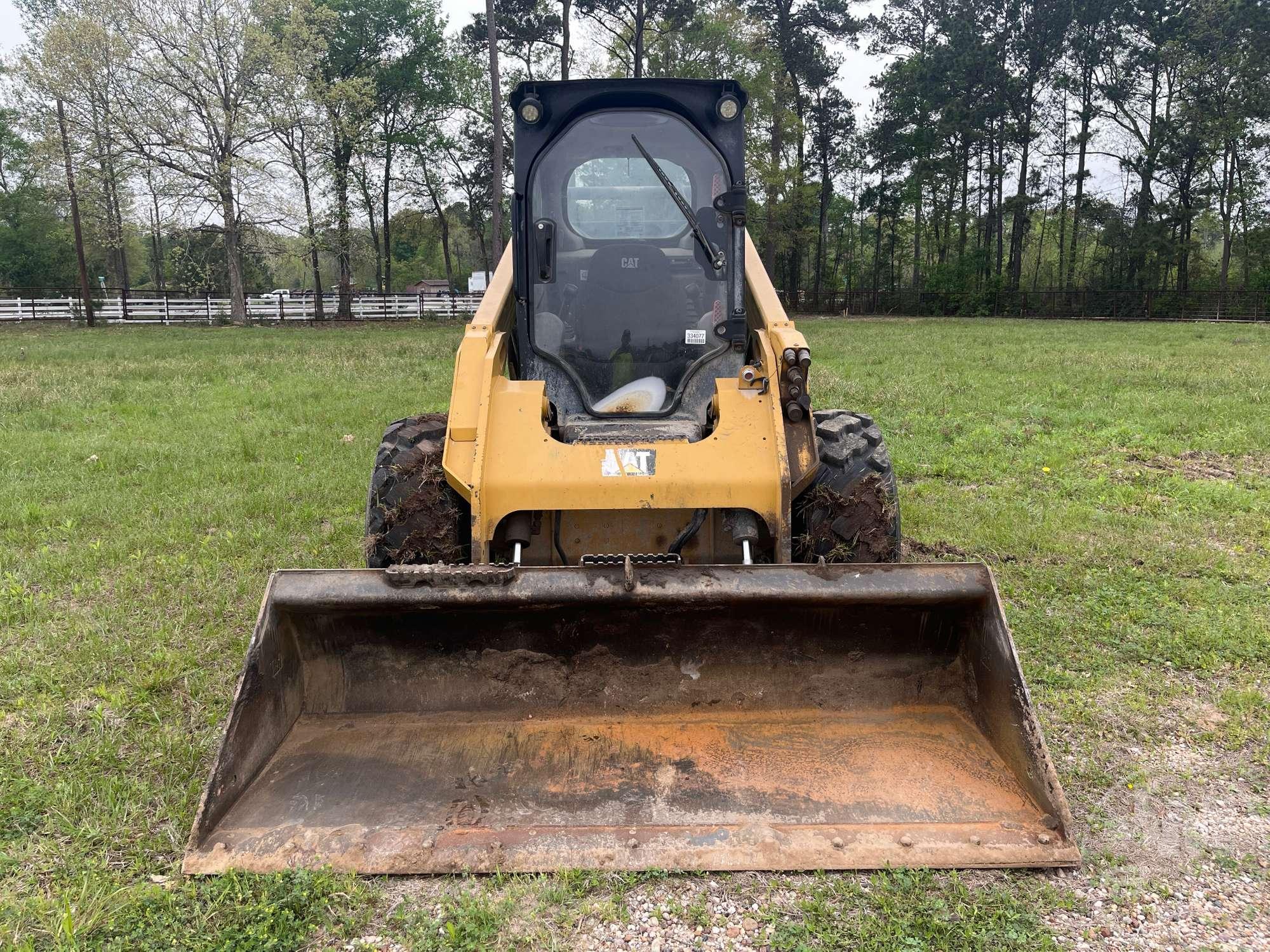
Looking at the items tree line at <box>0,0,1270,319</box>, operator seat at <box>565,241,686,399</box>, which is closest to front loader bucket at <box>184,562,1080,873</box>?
operator seat at <box>565,241,686,399</box>

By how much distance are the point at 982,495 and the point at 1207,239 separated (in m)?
46.6

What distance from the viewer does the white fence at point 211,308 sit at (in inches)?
1316

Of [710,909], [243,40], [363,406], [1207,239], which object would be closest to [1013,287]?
[1207,239]

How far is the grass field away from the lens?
2.43m

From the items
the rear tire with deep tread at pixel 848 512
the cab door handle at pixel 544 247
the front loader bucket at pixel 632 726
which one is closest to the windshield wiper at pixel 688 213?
the cab door handle at pixel 544 247

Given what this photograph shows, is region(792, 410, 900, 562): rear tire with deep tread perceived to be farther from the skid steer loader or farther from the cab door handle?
the cab door handle

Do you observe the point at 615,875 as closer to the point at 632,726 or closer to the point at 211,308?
the point at 632,726

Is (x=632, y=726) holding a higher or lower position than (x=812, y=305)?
lower

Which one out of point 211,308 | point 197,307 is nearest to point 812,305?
point 211,308

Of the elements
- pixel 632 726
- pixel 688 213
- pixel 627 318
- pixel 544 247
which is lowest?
pixel 632 726

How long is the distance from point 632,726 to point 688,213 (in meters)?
2.35

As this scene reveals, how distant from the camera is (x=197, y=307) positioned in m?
35.2

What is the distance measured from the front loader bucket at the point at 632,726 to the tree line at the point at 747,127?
18625 millimetres

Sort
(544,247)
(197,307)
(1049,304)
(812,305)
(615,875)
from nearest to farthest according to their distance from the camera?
(615,875) → (544,247) → (197,307) → (1049,304) → (812,305)
